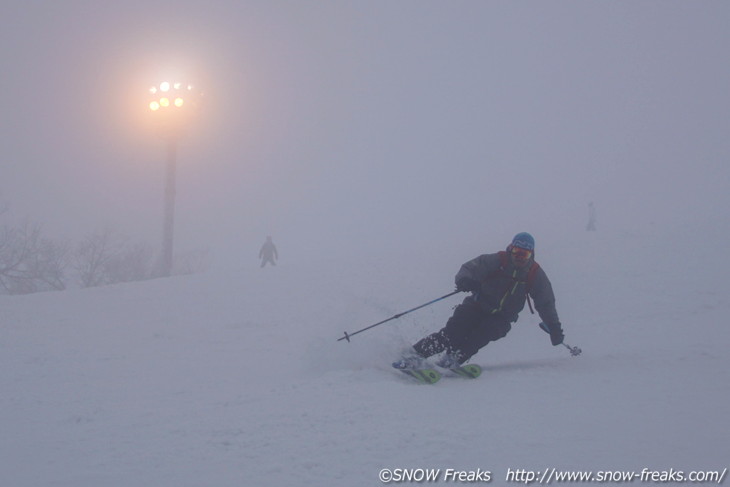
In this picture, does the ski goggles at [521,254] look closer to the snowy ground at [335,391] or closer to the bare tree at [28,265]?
the snowy ground at [335,391]

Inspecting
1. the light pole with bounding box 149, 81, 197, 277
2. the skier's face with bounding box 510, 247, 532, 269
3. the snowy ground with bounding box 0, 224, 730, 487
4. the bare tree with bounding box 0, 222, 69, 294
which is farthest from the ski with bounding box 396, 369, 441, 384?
the bare tree with bounding box 0, 222, 69, 294

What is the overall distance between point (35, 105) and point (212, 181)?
70.6 m

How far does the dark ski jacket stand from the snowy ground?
0.63 metres

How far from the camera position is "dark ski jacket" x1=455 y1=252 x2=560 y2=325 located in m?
A: 6.23

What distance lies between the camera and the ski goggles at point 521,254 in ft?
20.2

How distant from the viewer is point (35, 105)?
15100 centimetres

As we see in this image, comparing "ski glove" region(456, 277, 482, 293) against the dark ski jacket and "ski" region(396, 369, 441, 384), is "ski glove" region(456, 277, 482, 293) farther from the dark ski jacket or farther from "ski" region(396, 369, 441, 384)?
"ski" region(396, 369, 441, 384)

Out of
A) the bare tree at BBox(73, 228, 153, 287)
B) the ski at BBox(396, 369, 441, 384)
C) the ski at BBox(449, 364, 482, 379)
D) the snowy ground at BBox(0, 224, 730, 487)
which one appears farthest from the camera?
the bare tree at BBox(73, 228, 153, 287)

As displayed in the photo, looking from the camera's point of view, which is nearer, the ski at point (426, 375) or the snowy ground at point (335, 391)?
the snowy ground at point (335, 391)

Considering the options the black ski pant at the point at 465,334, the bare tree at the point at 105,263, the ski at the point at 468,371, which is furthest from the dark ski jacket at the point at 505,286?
the bare tree at the point at 105,263

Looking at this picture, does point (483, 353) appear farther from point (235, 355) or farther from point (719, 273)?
point (719, 273)

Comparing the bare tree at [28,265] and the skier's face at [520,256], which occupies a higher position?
the skier's face at [520,256]

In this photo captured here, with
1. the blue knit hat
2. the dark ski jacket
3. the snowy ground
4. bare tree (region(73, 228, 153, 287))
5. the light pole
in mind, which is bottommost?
bare tree (region(73, 228, 153, 287))

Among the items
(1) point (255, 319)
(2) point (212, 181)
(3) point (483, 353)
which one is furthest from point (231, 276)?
(2) point (212, 181)
